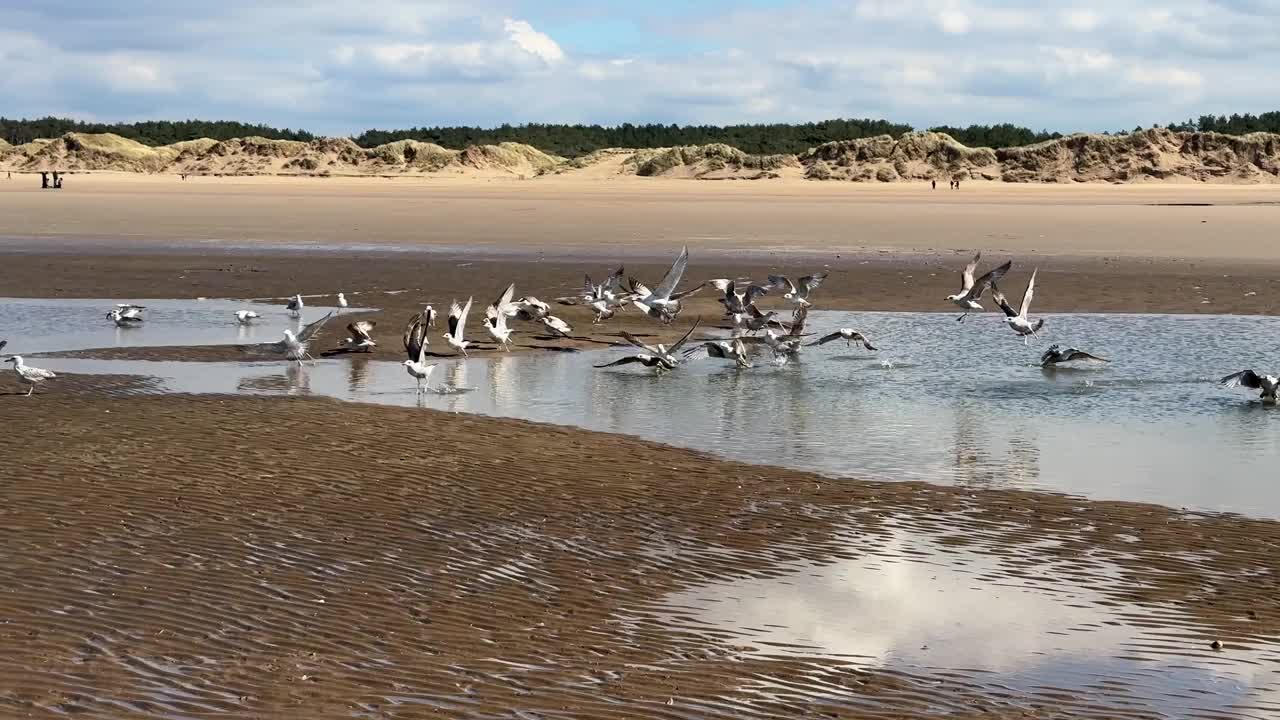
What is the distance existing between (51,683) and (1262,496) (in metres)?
8.29

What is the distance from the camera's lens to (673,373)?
18.5 metres

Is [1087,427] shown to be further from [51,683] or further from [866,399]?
[51,683]

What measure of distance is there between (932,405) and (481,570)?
755 cm

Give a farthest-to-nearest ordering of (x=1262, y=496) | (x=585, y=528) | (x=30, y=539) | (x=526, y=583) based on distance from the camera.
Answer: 1. (x=1262, y=496)
2. (x=585, y=528)
3. (x=30, y=539)
4. (x=526, y=583)

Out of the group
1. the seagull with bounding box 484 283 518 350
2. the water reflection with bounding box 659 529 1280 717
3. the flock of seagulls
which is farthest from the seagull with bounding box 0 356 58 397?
the water reflection with bounding box 659 529 1280 717

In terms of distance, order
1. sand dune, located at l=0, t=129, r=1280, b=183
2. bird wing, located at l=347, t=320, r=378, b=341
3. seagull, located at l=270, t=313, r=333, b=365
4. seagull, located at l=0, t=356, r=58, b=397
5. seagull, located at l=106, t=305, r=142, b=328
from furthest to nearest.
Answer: sand dune, located at l=0, t=129, r=1280, b=183 → seagull, located at l=106, t=305, r=142, b=328 → bird wing, located at l=347, t=320, r=378, b=341 → seagull, located at l=270, t=313, r=333, b=365 → seagull, located at l=0, t=356, r=58, b=397

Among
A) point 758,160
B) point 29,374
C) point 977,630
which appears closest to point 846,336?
point 29,374

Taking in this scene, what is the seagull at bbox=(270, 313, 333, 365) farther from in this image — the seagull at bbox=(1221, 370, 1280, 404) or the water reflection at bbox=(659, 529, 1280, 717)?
the water reflection at bbox=(659, 529, 1280, 717)

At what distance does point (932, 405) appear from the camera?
1584 centimetres

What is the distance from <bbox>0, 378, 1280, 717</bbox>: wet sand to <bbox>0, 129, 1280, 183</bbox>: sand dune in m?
Result: 94.5

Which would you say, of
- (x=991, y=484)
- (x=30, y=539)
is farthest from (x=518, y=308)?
(x=30, y=539)

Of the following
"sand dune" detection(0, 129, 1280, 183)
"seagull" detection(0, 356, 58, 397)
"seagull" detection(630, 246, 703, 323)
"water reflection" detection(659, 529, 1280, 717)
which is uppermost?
"sand dune" detection(0, 129, 1280, 183)

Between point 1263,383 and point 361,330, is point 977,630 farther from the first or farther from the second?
point 361,330

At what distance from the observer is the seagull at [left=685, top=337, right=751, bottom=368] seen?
61.0 ft
